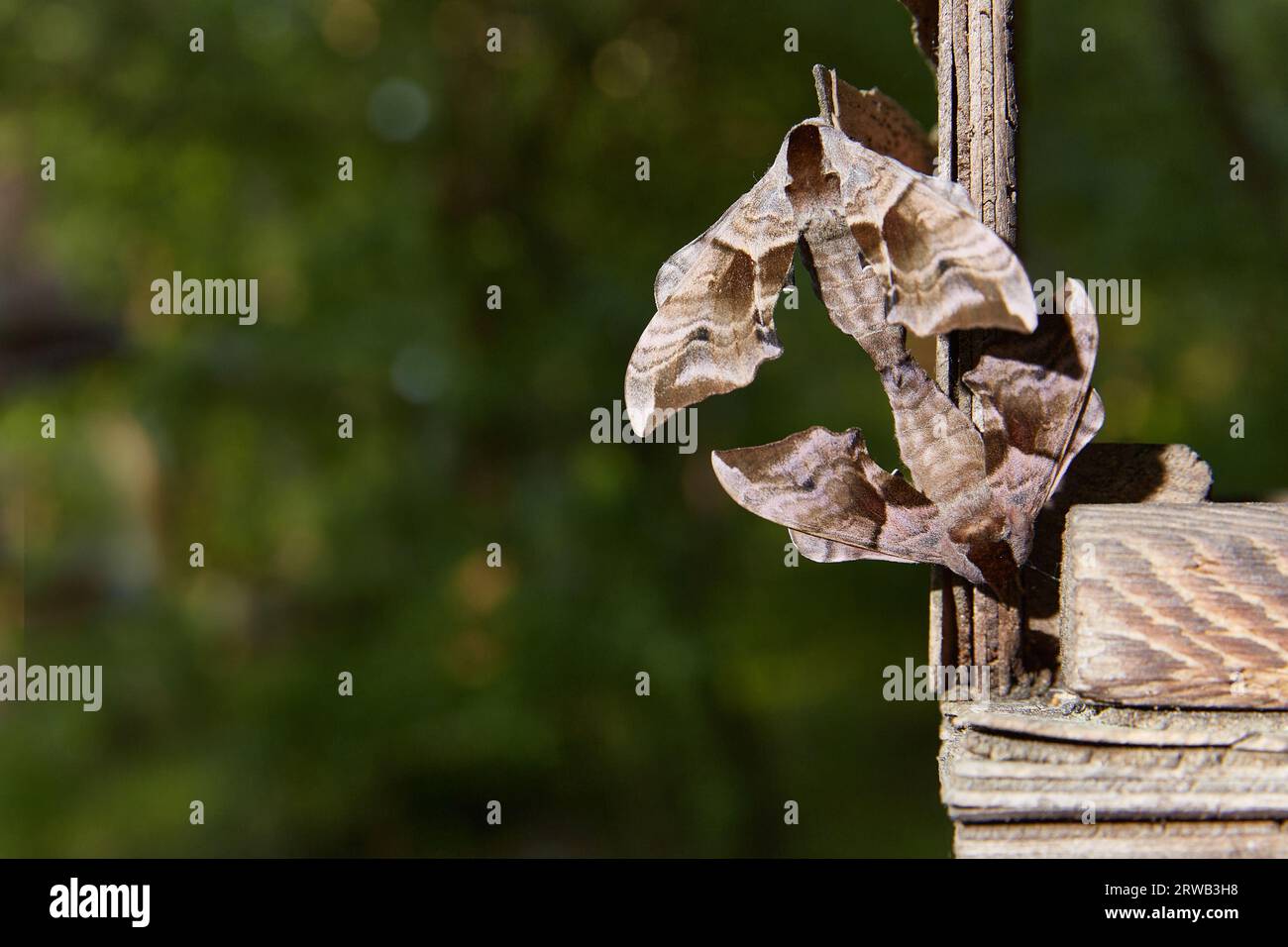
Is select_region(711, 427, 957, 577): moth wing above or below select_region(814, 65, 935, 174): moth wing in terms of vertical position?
below

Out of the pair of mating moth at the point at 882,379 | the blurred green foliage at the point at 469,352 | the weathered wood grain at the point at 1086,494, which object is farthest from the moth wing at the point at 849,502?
the blurred green foliage at the point at 469,352

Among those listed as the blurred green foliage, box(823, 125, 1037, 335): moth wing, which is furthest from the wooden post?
the blurred green foliage

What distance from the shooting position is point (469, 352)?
4.39 m

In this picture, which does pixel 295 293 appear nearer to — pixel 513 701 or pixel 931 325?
pixel 513 701

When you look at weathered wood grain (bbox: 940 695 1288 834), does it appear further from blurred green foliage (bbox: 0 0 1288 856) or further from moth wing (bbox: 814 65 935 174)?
blurred green foliage (bbox: 0 0 1288 856)

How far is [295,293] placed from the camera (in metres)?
4.39

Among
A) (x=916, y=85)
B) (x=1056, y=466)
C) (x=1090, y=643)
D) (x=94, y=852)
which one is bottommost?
(x=94, y=852)

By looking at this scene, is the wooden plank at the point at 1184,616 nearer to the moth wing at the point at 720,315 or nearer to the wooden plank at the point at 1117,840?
the wooden plank at the point at 1117,840

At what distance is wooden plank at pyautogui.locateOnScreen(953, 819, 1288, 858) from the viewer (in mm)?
1151

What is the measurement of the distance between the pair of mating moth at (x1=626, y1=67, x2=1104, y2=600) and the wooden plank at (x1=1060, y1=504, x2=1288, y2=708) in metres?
0.12

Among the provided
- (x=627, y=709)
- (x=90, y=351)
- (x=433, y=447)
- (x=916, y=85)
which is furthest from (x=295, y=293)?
(x=916, y=85)

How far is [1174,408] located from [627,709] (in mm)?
2891

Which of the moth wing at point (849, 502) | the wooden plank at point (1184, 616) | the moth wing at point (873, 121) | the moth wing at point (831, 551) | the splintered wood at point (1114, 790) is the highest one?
the moth wing at point (873, 121)

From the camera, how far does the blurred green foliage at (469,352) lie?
13.3ft
